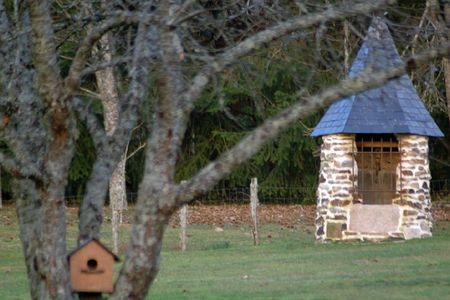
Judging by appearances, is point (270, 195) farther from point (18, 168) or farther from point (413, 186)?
point (18, 168)

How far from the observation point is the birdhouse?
22.0 ft

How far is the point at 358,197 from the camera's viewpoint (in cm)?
2081

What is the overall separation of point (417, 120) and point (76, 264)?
1492cm

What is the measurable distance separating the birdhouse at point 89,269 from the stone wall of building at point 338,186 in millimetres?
14015

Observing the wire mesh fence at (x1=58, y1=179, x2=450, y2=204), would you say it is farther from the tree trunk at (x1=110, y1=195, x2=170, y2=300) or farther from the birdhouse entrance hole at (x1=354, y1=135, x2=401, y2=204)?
the tree trunk at (x1=110, y1=195, x2=170, y2=300)

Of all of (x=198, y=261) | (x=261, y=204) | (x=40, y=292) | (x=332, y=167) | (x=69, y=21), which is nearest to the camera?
(x=40, y=292)

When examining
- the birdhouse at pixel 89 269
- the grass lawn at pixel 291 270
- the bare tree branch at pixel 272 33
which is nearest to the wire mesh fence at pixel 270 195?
the grass lawn at pixel 291 270

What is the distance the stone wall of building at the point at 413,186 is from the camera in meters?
20.7

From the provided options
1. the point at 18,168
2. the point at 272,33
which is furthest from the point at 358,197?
the point at 18,168

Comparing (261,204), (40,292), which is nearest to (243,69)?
(40,292)

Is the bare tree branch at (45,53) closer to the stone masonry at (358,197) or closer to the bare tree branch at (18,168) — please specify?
the bare tree branch at (18,168)

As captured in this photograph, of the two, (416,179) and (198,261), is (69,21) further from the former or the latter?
(416,179)

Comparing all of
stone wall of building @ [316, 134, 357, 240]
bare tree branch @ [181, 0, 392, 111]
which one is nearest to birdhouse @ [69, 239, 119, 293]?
bare tree branch @ [181, 0, 392, 111]

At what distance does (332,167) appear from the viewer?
2070 cm
